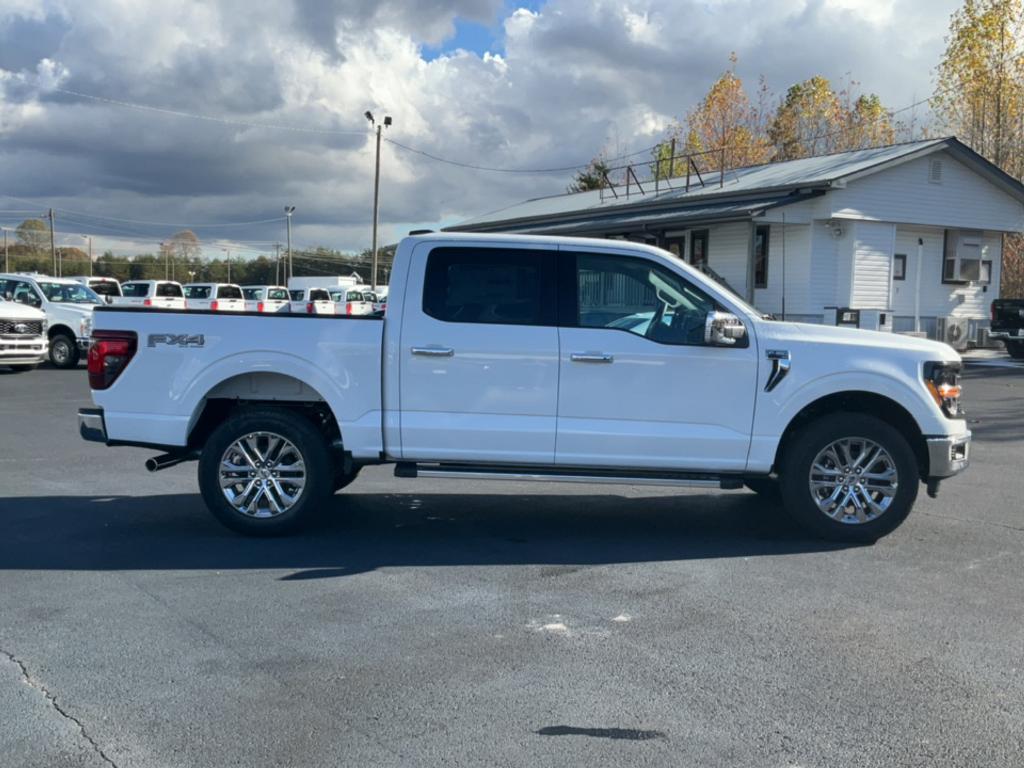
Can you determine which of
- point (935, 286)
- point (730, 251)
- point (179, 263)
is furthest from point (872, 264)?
point (179, 263)

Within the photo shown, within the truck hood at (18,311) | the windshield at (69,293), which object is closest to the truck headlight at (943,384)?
the truck hood at (18,311)

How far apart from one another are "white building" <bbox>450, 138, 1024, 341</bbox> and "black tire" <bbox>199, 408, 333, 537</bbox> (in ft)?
63.0

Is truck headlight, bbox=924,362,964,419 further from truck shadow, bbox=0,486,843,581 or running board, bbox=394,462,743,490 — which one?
running board, bbox=394,462,743,490

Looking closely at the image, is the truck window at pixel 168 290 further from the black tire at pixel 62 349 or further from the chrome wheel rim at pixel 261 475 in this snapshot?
the chrome wheel rim at pixel 261 475

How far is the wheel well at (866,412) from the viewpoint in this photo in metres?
6.78

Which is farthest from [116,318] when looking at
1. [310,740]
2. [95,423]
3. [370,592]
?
[310,740]

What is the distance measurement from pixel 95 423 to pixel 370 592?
8.68 ft

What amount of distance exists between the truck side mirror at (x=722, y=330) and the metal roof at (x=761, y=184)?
63.7 ft

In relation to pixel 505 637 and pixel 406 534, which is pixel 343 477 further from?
pixel 505 637

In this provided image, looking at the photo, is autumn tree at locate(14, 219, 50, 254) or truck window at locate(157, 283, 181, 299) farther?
autumn tree at locate(14, 219, 50, 254)

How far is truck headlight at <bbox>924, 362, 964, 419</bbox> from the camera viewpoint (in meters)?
6.70

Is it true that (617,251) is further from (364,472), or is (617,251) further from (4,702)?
(4,702)

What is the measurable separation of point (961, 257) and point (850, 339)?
77.6ft

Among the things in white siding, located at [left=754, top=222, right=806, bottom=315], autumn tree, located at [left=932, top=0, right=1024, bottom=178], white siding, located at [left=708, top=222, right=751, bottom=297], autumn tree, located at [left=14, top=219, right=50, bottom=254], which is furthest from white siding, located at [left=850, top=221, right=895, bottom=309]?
autumn tree, located at [left=14, top=219, right=50, bottom=254]
